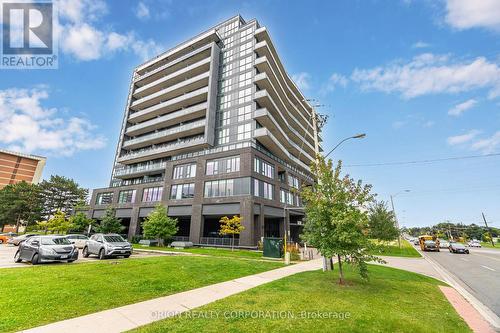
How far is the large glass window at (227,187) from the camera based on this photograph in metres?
32.1

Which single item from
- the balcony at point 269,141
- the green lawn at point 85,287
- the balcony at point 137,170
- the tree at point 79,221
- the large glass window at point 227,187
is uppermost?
the balcony at point 269,141

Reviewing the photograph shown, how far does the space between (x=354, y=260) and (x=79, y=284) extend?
1056 centimetres

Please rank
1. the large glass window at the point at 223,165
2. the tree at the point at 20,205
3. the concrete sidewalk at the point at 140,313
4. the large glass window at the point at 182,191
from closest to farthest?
the concrete sidewalk at the point at 140,313 → the large glass window at the point at 223,165 → the large glass window at the point at 182,191 → the tree at the point at 20,205

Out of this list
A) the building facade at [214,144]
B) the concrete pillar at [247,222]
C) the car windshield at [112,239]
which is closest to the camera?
the car windshield at [112,239]

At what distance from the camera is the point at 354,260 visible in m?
10.0

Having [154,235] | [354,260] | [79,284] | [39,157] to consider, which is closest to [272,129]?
[154,235]

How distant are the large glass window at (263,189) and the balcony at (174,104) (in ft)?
70.6

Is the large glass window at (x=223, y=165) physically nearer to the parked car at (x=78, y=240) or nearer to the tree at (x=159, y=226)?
the tree at (x=159, y=226)

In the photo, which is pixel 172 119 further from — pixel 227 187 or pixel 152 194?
pixel 227 187

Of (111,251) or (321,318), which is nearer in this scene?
(321,318)

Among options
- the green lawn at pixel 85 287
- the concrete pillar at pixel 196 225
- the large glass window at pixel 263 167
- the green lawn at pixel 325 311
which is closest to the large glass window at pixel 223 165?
the large glass window at pixel 263 167

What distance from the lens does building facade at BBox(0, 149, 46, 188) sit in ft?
295

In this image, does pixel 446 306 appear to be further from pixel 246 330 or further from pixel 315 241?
pixel 246 330

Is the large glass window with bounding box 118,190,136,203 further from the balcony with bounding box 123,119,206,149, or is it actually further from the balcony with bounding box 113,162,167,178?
the balcony with bounding box 123,119,206,149
